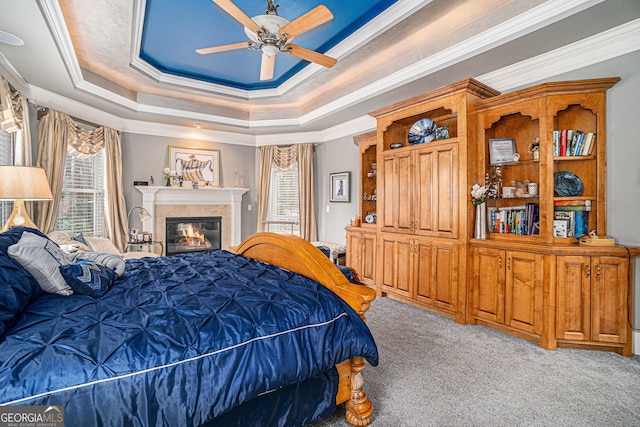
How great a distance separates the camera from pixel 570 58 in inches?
121

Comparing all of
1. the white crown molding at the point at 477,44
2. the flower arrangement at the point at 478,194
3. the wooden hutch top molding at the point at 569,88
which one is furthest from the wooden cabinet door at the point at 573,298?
the white crown molding at the point at 477,44

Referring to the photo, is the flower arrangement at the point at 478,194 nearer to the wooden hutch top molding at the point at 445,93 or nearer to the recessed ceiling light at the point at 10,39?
the wooden hutch top molding at the point at 445,93

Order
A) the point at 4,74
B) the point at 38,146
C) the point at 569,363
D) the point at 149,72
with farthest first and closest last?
the point at 149,72
the point at 38,146
the point at 4,74
the point at 569,363

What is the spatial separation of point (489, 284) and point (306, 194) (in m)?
3.79

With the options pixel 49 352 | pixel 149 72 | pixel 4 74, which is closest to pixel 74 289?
pixel 49 352

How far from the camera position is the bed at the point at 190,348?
1120mm

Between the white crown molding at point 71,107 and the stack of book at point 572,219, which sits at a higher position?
the white crown molding at point 71,107

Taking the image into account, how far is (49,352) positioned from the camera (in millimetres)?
1142

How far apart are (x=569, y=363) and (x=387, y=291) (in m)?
2.03

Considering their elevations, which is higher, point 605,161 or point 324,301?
point 605,161

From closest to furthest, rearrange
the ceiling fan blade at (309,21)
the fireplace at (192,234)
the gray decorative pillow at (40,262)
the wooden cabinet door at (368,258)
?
the gray decorative pillow at (40,262) → the ceiling fan blade at (309,21) → the wooden cabinet door at (368,258) → the fireplace at (192,234)

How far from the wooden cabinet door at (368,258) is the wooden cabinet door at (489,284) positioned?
147 cm

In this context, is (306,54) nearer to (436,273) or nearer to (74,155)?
(436,273)

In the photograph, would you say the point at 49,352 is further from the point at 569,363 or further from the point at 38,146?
the point at 38,146
